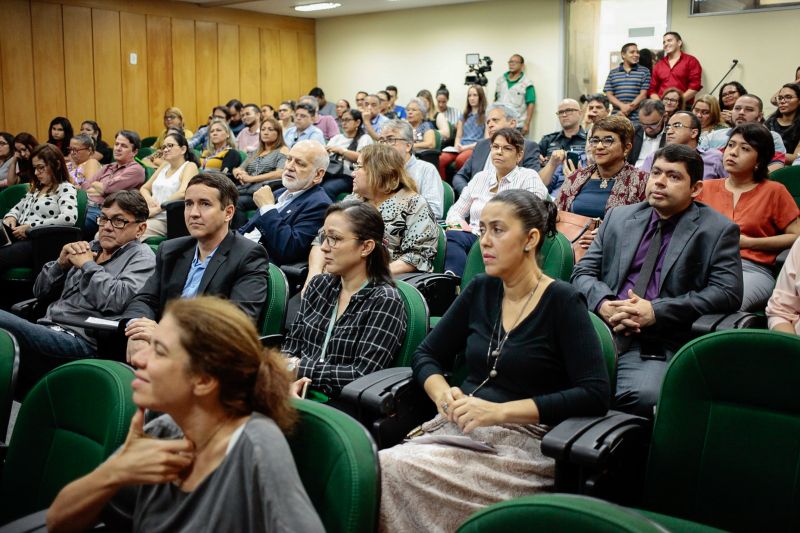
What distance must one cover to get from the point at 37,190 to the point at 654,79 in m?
6.54

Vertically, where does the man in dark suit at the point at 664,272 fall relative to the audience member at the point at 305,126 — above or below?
below

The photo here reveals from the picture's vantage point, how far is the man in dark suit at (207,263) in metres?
2.80

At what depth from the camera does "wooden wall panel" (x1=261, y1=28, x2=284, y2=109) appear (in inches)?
497

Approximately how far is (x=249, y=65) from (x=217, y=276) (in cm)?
1035

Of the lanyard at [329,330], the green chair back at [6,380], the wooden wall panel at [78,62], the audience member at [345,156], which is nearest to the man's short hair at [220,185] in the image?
the lanyard at [329,330]

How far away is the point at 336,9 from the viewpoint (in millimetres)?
11938

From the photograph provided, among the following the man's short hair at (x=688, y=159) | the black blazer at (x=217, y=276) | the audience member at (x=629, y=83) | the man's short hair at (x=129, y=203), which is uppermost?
the audience member at (x=629, y=83)

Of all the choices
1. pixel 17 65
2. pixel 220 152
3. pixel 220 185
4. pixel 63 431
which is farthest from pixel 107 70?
pixel 63 431

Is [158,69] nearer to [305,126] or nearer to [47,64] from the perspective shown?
[47,64]

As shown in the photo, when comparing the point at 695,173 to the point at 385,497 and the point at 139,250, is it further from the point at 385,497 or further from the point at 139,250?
the point at 139,250

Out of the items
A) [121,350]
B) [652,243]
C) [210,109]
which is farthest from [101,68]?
[652,243]

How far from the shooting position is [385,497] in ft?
5.70

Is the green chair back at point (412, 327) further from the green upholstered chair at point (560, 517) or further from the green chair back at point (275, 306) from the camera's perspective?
the green upholstered chair at point (560, 517)

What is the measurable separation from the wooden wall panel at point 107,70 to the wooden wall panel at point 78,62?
70mm
